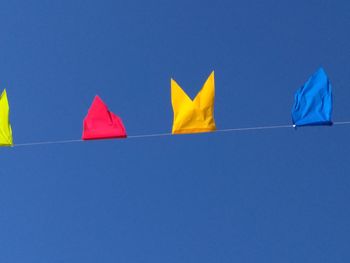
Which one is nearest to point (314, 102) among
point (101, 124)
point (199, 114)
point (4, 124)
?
point (199, 114)

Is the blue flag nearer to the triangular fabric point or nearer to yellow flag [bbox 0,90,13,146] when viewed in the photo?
the triangular fabric point

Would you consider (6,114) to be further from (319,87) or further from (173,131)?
(319,87)

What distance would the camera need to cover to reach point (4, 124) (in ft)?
24.7

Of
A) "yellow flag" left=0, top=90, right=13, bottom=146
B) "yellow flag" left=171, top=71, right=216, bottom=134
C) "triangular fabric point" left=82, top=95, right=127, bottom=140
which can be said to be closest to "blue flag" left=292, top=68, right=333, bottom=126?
"yellow flag" left=171, top=71, right=216, bottom=134

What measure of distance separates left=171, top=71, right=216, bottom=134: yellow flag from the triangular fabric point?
2.09 feet

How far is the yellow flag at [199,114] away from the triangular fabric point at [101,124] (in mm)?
637

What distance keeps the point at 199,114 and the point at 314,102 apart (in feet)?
3.95

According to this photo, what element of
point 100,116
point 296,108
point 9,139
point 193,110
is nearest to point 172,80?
point 193,110

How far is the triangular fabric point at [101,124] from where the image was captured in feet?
23.4

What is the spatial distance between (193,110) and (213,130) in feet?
0.98

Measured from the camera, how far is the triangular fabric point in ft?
23.4

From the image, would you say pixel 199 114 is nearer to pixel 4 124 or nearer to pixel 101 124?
pixel 101 124

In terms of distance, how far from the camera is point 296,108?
22.5ft

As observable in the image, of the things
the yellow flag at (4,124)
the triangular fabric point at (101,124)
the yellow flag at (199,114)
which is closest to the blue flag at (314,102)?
the yellow flag at (199,114)
